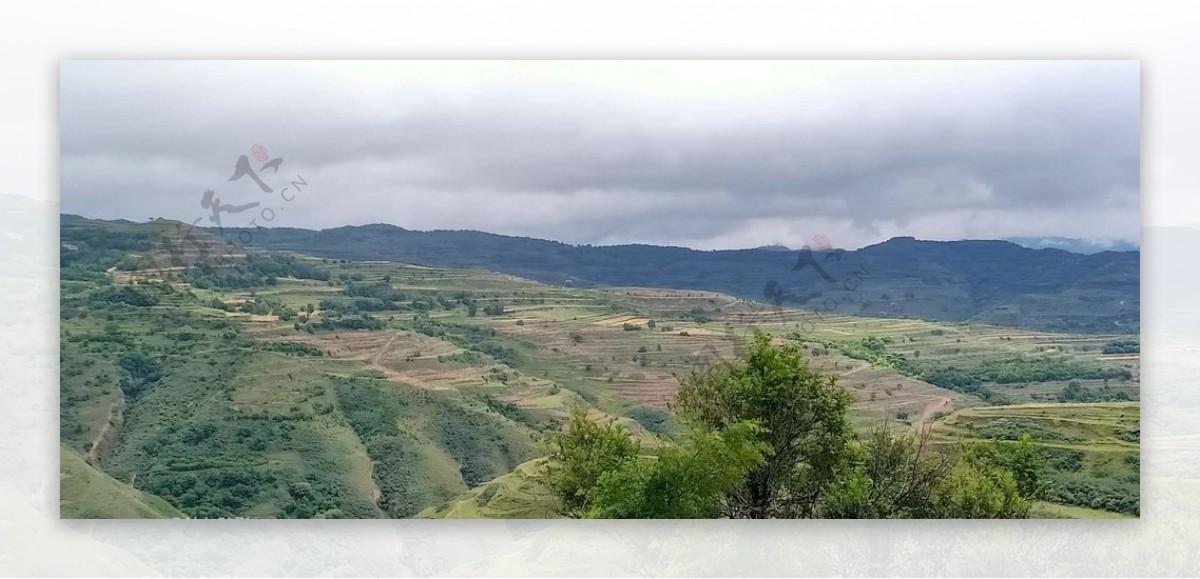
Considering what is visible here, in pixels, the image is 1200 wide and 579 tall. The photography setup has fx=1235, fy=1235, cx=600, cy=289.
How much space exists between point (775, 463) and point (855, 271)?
1397 mm

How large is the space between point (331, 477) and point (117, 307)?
1.84 metres

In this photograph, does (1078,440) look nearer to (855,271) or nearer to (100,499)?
(855,271)

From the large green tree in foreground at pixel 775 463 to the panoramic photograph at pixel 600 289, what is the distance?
2 centimetres

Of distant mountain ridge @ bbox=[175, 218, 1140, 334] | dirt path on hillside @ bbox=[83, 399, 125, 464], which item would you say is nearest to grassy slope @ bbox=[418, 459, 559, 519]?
distant mountain ridge @ bbox=[175, 218, 1140, 334]

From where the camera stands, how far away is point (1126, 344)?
8.22m

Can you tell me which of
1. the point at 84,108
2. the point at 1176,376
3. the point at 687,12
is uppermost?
the point at 687,12

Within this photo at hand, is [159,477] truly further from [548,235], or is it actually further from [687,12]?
[687,12]

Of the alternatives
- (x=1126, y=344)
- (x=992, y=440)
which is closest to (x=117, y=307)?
(x=992, y=440)

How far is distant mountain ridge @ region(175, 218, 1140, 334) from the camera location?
323 inches

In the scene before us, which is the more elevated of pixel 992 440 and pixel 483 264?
pixel 483 264

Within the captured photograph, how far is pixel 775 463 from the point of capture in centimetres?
833

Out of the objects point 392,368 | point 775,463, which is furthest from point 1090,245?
point 392,368

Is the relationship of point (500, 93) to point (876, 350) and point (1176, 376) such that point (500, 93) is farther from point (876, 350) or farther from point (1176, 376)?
point (1176, 376)

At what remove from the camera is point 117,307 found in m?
8.29
